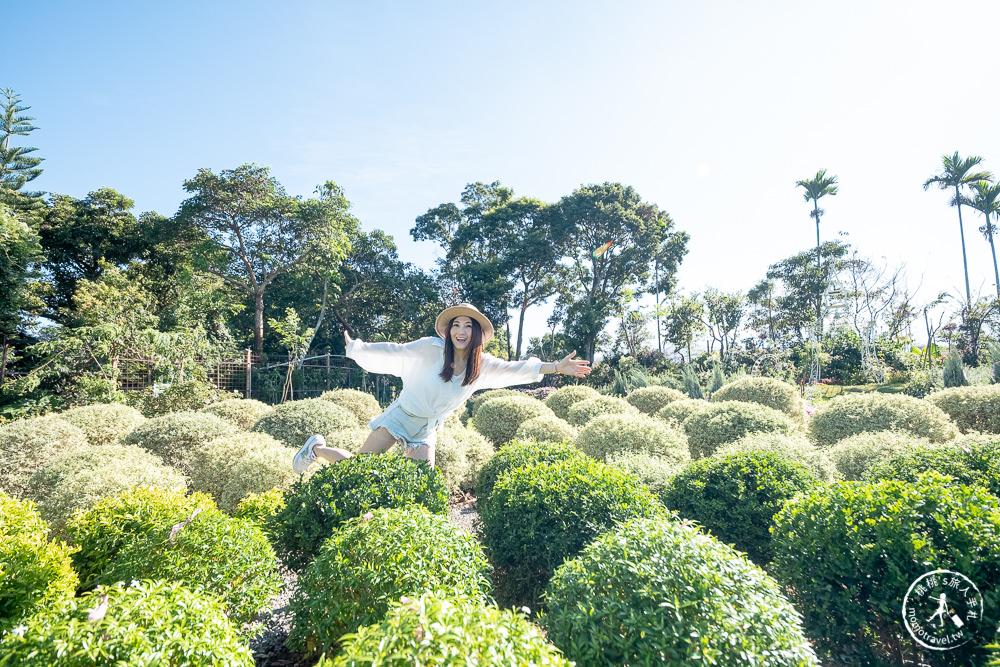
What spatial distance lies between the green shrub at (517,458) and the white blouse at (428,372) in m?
0.59

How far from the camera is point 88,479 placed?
3.77m

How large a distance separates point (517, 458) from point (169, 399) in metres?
9.09

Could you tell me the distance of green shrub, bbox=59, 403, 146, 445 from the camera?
634 centimetres

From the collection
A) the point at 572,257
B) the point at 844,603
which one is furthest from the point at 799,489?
the point at 572,257

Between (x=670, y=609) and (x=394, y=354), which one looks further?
(x=394, y=354)

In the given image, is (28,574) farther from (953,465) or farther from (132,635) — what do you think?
(953,465)

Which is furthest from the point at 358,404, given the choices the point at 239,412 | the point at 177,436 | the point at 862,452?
the point at 862,452

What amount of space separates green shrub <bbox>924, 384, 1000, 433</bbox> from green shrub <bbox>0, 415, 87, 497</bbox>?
1119cm

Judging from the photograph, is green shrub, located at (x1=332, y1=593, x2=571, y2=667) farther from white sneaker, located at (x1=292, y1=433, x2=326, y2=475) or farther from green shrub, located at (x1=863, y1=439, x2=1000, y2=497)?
green shrub, located at (x1=863, y1=439, x2=1000, y2=497)

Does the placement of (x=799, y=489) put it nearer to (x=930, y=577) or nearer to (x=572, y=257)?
(x=930, y=577)

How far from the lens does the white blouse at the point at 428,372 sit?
374 cm

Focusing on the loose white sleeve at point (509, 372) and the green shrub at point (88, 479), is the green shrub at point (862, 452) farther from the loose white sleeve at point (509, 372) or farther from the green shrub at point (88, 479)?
the green shrub at point (88, 479)

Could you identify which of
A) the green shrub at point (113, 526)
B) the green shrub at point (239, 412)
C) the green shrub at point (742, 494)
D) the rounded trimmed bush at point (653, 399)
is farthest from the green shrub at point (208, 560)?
the rounded trimmed bush at point (653, 399)

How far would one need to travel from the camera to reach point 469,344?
3.73 metres
